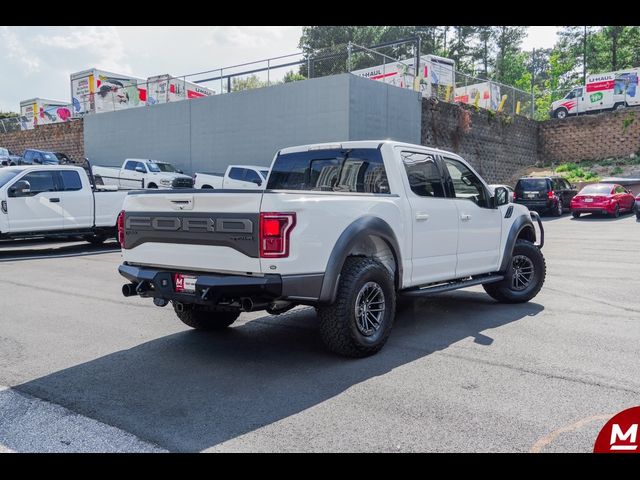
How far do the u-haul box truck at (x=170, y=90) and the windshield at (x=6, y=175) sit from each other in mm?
14472

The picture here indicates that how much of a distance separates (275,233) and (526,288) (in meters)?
4.33

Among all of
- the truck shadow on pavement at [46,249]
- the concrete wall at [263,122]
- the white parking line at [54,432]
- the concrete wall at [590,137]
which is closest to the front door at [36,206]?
the truck shadow on pavement at [46,249]

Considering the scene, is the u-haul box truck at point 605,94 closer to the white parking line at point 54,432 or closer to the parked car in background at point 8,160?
the parked car in background at point 8,160

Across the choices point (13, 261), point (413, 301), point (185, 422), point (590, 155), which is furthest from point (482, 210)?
point (590, 155)

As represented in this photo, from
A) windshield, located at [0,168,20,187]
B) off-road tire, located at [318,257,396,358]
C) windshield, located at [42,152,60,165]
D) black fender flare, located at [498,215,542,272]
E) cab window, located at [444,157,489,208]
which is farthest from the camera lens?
windshield, located at [42,152,60,165]

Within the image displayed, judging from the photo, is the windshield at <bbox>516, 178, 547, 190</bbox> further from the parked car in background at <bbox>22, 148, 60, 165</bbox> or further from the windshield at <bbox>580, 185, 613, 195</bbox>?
the parked car in background at <bbox>22, 148, 60, 165</bbox>

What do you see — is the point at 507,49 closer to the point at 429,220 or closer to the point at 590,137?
the point at 590,137

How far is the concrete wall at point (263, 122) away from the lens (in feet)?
72.2

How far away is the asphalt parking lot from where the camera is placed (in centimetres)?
349

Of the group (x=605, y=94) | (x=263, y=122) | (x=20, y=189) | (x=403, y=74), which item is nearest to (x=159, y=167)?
(x=263, y=122)

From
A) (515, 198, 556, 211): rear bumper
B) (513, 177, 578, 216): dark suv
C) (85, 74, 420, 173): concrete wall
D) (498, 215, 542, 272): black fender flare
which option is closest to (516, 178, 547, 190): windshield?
(513, 177, 578, 216): dark suv

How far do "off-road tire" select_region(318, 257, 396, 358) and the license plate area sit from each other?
1073 millimetres

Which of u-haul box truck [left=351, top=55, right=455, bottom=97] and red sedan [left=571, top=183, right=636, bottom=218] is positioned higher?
u-haul box truck [left=351, top=55, right=455, bottom=97]
